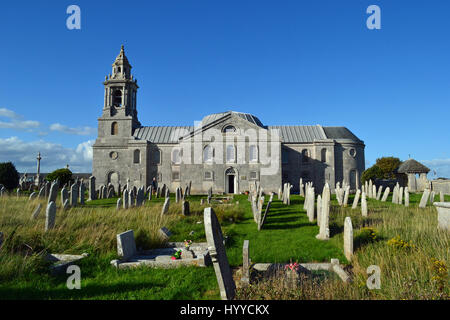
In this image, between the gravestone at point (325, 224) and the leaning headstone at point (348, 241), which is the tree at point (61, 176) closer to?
the gravestone at point (325, 224)

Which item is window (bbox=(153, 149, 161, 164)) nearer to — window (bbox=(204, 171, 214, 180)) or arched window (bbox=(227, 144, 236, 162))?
window (bbox=(204, 171, 214, 180))

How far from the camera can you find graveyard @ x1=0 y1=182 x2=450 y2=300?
5094 millimetres

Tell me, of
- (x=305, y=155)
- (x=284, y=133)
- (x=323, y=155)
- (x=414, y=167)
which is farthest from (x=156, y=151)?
(x=414, y=167)

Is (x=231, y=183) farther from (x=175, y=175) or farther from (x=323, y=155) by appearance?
(x=323, y=155)

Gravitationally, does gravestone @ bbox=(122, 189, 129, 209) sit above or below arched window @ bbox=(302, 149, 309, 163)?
below

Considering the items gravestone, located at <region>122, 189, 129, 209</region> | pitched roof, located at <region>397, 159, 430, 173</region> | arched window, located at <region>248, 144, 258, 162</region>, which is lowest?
gravestone, located at <region>122, 189, 129, 209</region>

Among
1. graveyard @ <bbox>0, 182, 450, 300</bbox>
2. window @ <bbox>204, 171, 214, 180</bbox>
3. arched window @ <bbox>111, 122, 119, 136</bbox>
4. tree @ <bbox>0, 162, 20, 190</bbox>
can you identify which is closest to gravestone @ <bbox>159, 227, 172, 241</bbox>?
graveyard @ <bbox>0, 182, 450, 300</bbox>

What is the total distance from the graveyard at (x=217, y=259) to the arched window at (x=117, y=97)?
96.9 feet

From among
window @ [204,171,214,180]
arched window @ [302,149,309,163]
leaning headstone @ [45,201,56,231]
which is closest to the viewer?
leaning headstone @ [45,201,56,231]

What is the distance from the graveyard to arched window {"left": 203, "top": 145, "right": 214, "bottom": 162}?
21282 millimetres

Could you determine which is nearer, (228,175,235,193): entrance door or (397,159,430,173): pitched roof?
(228,175,235,193): entrance door

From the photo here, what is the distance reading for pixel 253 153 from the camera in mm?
33062

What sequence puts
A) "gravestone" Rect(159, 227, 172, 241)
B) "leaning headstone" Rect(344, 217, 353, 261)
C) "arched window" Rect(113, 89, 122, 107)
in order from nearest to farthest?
"leaning headstone" Rect(344, 217, 353, 261)
"gravestone" Rect(159, 227, 172, 241)
"arched window" Rect(113, 89, 122, 107)

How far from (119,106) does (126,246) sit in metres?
35.1
